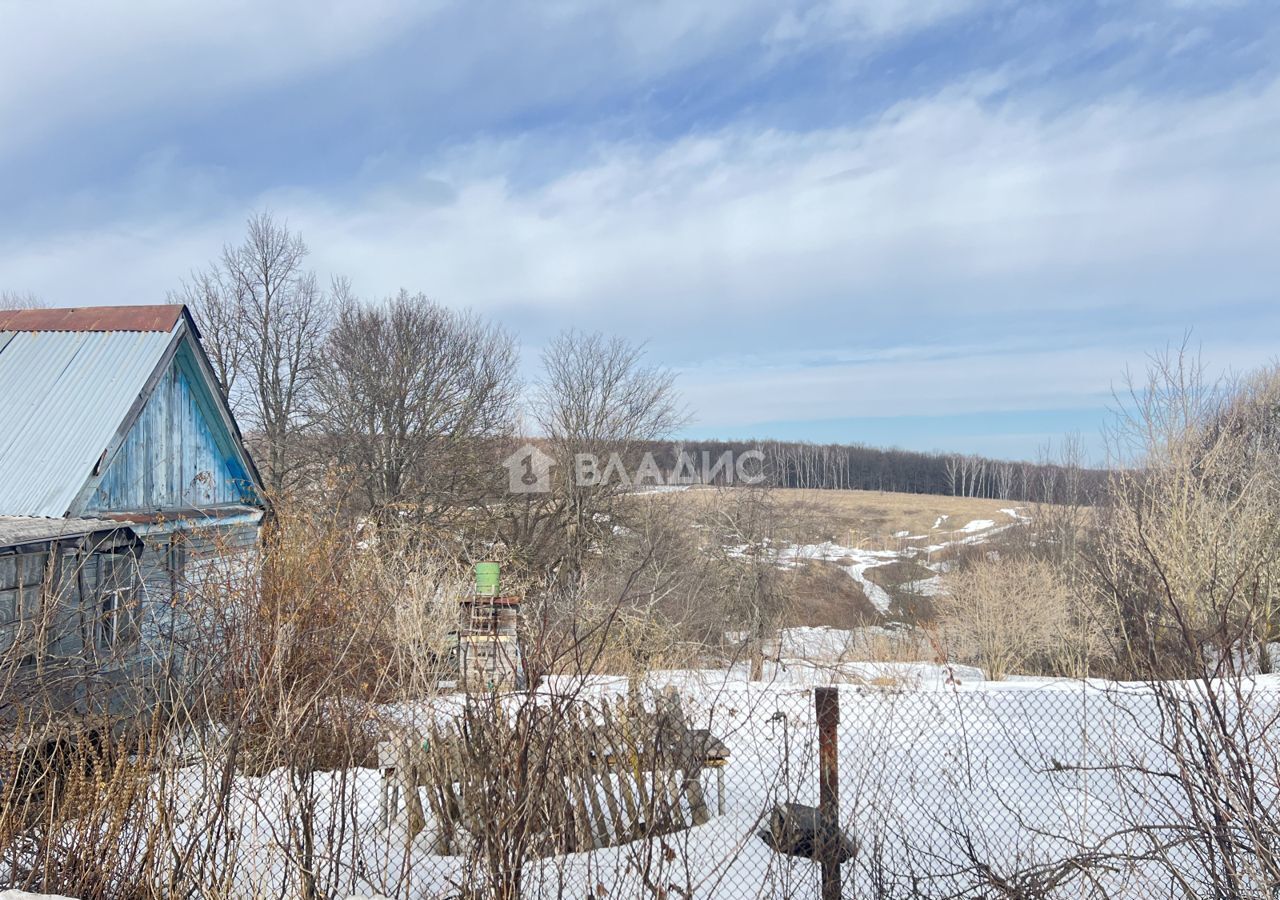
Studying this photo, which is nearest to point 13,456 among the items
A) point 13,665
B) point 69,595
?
point 69,595

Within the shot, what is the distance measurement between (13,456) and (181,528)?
5.58 ft

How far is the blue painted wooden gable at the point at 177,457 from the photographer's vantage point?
7.93 meters

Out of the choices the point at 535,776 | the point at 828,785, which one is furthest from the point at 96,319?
the point at 828,785

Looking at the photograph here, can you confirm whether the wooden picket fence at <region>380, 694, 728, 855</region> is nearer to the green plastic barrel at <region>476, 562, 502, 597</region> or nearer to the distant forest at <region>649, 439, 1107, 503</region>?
the green plastic barrel at <region>476, 562, 502, 597</region>

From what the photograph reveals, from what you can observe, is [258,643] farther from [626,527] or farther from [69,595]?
[626,527]

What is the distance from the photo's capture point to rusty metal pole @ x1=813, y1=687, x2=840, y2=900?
147 inches

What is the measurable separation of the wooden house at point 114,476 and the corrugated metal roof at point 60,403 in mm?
13

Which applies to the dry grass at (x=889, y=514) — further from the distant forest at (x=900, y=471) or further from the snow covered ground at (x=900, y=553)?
the distant forest at (x=900, y=471)

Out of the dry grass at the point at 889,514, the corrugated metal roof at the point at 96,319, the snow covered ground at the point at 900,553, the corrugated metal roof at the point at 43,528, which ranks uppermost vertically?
the corrugated metal roof at the point at 96,319

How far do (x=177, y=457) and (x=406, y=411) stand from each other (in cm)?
1258

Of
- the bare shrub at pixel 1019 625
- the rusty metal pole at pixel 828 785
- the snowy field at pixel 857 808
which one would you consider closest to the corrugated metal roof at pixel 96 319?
the snowy field at pixel 857 808

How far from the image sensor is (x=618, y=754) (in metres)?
4.13

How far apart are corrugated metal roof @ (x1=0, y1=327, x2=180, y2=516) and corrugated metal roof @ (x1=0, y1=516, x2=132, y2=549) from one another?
0.12 meters

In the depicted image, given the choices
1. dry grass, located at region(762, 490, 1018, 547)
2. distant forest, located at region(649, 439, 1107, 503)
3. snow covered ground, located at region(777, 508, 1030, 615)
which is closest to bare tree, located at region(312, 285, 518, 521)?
snow covered ground, located at region(777, 508, 1030, 615)
